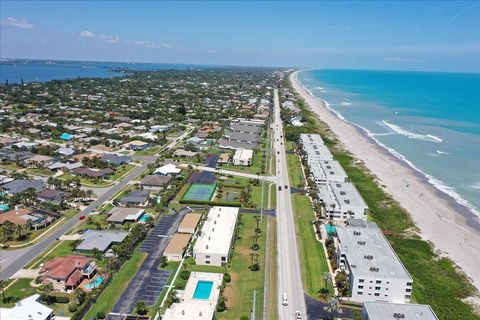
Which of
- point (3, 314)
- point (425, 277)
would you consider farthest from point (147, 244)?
point (425, 277)

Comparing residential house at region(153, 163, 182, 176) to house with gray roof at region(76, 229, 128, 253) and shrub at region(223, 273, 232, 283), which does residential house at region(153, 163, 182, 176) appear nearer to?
house with gray roof at region(76, 229, 128, 253)

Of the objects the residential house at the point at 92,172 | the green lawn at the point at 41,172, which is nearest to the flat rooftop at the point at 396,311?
the residential house at the point at 92,172

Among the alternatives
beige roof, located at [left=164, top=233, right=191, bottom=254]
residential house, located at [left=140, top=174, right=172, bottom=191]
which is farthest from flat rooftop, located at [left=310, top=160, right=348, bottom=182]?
beige roof, located at [left=164, top=233, right=191, bottom=254]

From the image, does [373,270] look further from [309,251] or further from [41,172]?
[41,172]

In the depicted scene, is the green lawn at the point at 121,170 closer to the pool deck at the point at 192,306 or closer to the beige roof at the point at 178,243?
the beige roof at the point at 178,243

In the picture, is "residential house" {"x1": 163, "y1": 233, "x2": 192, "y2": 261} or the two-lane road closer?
the two-lane road

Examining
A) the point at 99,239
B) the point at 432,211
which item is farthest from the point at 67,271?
the point at 432,211
